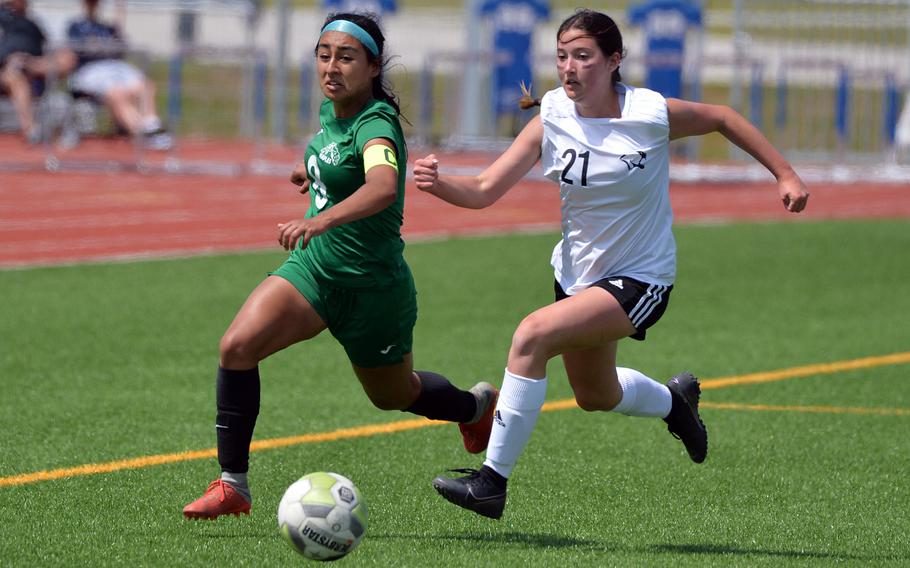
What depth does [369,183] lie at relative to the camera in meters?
5.71

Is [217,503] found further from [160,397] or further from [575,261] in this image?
[160,397]

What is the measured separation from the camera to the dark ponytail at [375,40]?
6.13 meters

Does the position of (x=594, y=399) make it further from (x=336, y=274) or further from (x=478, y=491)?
(x=336, y=274)

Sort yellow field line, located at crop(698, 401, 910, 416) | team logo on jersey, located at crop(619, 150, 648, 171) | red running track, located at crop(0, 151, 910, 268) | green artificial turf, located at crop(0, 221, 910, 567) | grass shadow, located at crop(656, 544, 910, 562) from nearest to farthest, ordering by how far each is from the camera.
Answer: grass shadow, located at crop(656, 544, 910, 562), green artificial turf, located at crop(0, 221, 910, 567), team logo on jersey, located at crop(619, 150, 648, 171), yellow field line, located at crop(698, 401, 910, 416), red running track, located at crop(0, 151, 910, 268)

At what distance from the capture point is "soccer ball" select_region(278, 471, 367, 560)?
211 inches

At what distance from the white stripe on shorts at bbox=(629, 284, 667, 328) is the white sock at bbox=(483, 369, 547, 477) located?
469 mm

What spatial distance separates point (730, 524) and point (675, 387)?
40.7 inches

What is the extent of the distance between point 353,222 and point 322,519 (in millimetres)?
1246

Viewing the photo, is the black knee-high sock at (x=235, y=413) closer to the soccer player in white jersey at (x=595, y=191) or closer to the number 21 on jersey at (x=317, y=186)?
the number 21 on jersey at (x=317, y=186)

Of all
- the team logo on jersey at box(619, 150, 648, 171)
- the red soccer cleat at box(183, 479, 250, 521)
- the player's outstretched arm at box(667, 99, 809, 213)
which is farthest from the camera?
the player's outstretched arm at box(667, 99, 809, 213)

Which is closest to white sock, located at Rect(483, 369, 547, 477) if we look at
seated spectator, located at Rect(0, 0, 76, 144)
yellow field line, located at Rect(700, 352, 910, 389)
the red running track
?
yellow field line, located at Rect(700, 352, 910, 389)

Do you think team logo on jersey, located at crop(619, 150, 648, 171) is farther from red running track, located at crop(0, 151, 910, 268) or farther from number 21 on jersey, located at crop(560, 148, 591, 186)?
red running track, located at crop(0, 151, 910, 268)

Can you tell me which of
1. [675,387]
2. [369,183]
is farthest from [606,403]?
[369,183]

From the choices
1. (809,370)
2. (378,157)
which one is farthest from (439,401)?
(809,370)
